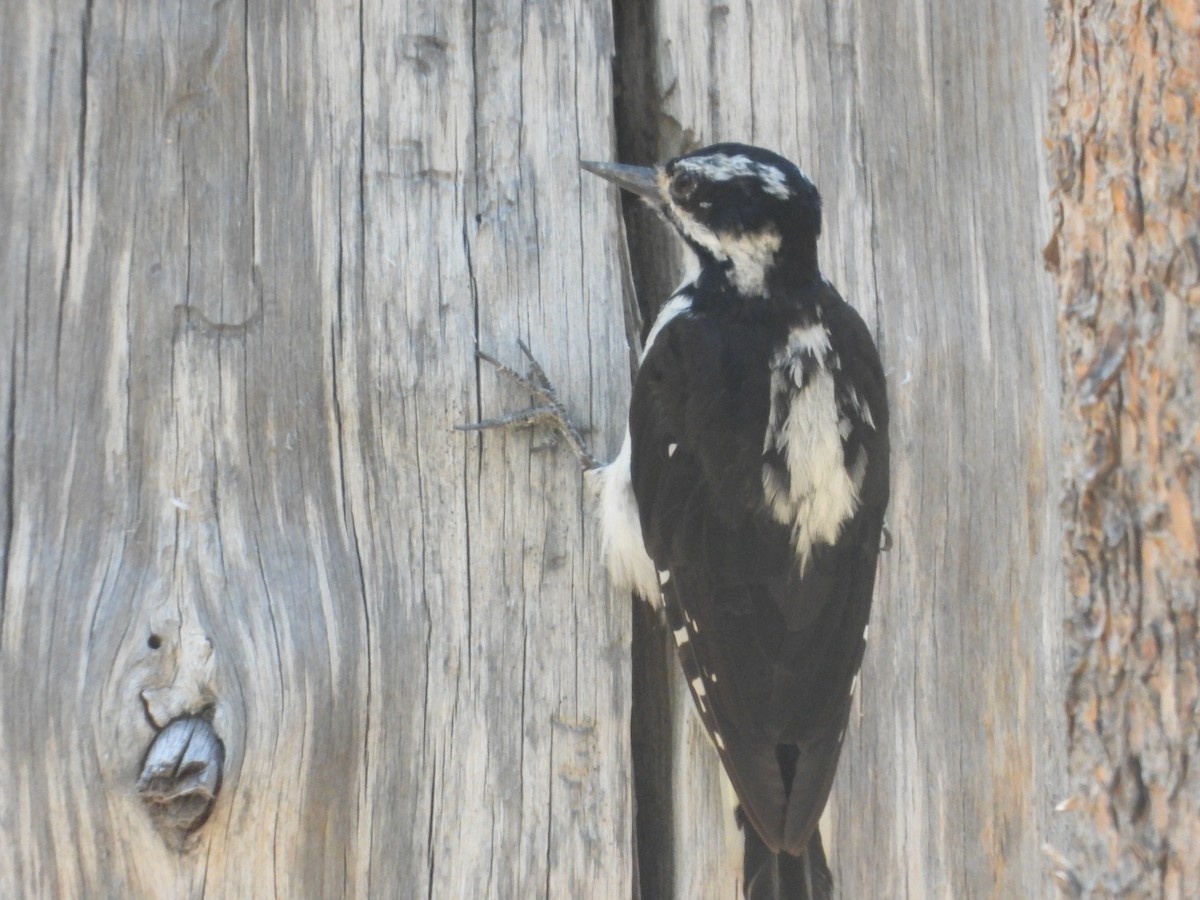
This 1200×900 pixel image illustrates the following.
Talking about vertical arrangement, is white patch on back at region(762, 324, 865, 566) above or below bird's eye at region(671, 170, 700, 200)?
below

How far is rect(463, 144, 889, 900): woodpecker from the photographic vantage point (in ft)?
8.73

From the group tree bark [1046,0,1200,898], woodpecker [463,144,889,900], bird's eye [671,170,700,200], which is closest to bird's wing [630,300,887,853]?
woodpecker [463,144,889,900]

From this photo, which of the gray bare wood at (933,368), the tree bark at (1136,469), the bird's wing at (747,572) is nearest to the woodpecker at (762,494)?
the bird's wing at (747,572)

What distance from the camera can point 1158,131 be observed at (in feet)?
6.85

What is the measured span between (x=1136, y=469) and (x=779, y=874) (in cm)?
105

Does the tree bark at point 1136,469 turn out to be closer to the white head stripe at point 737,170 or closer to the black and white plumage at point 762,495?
the black and white plumage at point 762,495

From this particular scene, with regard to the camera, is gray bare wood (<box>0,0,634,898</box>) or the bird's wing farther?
the bird's wing

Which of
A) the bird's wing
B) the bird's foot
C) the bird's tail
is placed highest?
the bird's foot

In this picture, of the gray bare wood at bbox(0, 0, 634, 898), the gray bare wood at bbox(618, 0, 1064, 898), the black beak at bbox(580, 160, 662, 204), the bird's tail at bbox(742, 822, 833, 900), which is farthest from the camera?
the gray bare wood at bbox(618, 0, 1064, 898)

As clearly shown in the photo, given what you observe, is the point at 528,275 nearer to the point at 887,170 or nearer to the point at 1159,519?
the point at 887,170

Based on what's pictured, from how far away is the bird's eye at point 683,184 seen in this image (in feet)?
9.41

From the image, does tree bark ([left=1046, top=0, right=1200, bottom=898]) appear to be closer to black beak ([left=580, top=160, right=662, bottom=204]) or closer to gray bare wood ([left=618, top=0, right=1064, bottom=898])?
gray bare wood ([left=618, top=0, right=1064, bottom=898])

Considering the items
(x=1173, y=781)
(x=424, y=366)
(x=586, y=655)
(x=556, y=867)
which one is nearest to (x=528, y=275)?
(x=424, y=366)

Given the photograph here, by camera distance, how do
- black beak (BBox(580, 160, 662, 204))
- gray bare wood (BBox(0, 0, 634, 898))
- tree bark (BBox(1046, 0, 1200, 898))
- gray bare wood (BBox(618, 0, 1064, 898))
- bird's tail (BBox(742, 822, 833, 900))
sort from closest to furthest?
tree bark (BBox(1046, 0, 1200, 898)) → gray bare wood (BBox(0, 0, 634, 898)) → bird's tail (BBox(742, 822, 833, 900)) → black beak (BBox(580, 160, 662, 204)) → gray bare wood (BBox(618, 0, 1064, 898))
